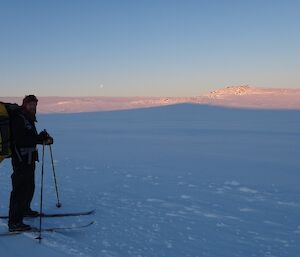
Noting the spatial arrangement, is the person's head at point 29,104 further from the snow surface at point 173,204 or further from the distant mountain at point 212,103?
the distant mountain at point 212,103

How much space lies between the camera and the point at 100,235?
4.73 m

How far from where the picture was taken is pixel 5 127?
465cm

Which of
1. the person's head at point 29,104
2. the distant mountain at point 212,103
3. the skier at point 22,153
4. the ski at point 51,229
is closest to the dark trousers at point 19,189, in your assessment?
the skier at point 22,153

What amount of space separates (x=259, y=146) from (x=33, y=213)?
950cm

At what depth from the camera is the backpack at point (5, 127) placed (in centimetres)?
463

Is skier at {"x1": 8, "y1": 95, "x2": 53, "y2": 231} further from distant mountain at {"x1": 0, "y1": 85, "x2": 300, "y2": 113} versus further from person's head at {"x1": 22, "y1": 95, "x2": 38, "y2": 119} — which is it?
distant mountain at {"x1": 0, "y1": 85, "x2": 300, "y2": 113}

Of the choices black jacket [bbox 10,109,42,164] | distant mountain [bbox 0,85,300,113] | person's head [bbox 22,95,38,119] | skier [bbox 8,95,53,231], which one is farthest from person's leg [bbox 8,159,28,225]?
distant mountain [bbox 0,85,300,113]

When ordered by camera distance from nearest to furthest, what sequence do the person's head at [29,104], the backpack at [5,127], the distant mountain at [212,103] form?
the backpack at [5,127], the person's head at [29,104], the distant mountain at [212,103]

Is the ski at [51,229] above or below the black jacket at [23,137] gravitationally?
below

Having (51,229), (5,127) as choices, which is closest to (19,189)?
(51,229)

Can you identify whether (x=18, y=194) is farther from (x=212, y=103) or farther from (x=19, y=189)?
(x=212, y=103)

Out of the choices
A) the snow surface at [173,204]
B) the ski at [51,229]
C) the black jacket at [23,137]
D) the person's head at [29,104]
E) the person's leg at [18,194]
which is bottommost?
the snow surface at [173,204]

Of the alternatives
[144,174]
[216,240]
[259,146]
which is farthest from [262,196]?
[259,146]

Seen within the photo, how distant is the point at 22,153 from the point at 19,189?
1.52 ft
